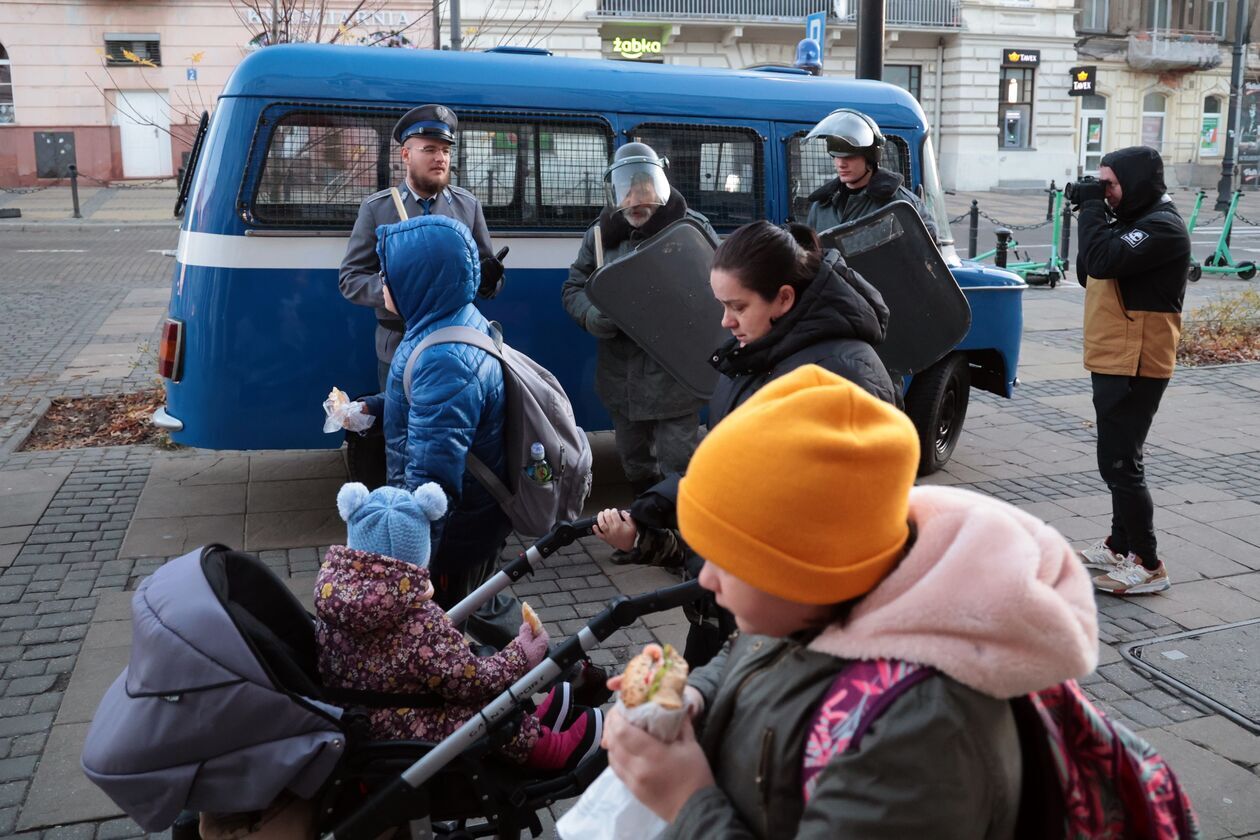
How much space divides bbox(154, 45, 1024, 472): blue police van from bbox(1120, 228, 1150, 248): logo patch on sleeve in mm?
1182

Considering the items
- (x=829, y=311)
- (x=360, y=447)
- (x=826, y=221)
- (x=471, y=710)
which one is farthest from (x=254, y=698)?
(x=826, y=221)

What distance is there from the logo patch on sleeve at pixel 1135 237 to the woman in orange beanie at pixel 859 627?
13.1ft

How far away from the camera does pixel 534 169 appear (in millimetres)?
6527

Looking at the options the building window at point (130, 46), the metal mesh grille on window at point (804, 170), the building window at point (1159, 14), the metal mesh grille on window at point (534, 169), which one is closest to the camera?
the metal mesh grille on window at point (534, 169)

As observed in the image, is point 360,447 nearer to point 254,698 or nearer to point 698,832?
point 254,698

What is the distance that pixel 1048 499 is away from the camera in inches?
278

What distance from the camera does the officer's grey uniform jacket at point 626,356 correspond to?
567 cm

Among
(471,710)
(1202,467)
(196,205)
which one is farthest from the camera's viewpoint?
(1202,467)

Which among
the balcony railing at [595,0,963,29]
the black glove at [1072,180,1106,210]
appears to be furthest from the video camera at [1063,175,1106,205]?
the balcony railing at [595,0,963,29]

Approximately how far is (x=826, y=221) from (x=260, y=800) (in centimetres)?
474

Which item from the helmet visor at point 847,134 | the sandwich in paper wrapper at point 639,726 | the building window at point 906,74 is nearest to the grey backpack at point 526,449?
the sandwich in paper wrapper at point 639,726

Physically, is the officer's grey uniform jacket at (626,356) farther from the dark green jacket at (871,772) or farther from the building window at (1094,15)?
the building window at (1094,15)

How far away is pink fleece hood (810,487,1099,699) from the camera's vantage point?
1.42 meters

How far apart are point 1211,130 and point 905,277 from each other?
1732 inches
